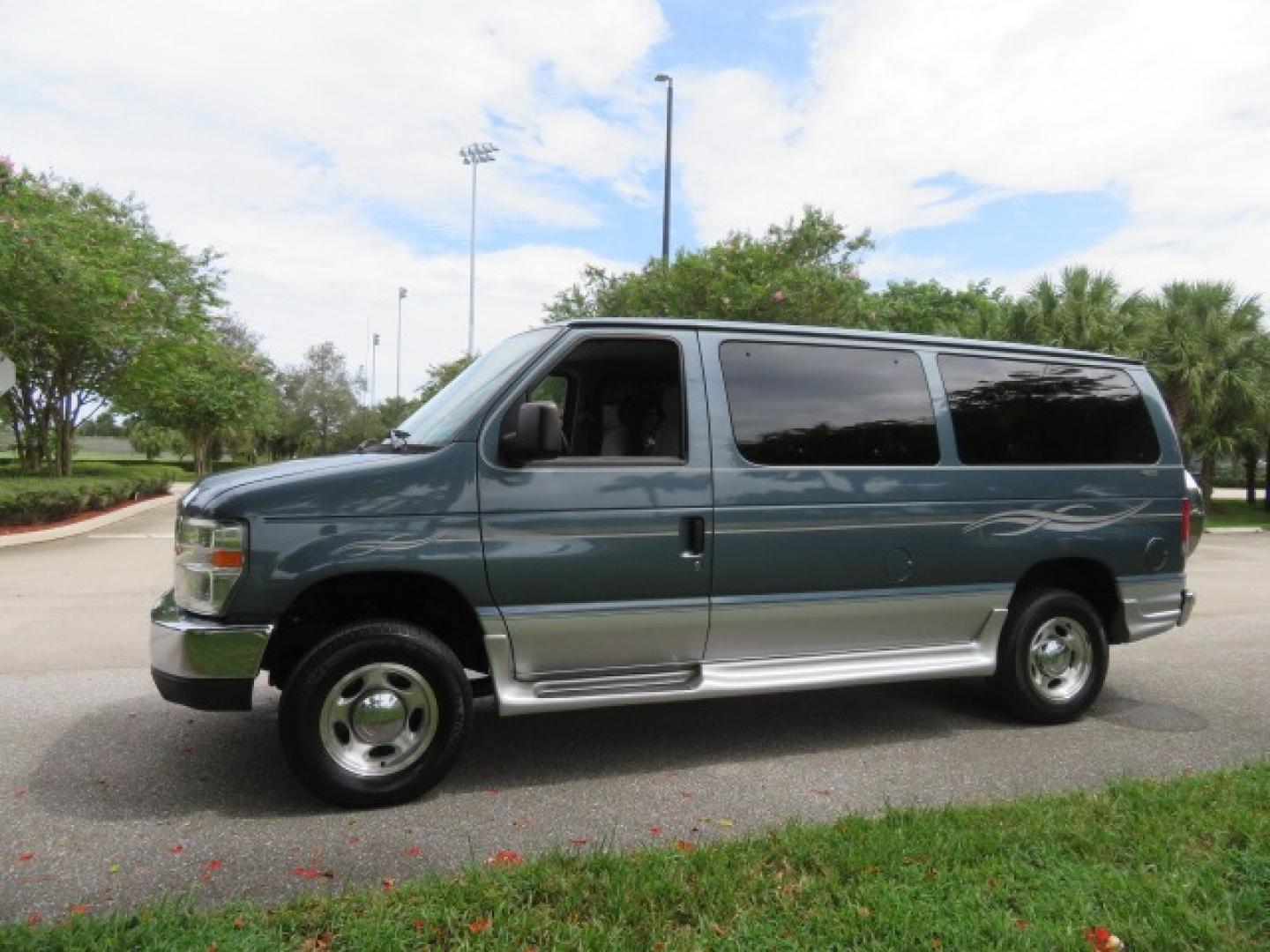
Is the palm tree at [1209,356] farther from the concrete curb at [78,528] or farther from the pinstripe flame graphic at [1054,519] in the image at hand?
the concrete curb at [78,528]

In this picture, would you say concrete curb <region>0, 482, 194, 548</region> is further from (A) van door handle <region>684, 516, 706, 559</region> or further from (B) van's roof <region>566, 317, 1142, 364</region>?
(A) van door handle <region>684, 516, 706, 559</region>

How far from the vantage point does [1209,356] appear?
983 inches

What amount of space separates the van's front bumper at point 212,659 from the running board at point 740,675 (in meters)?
0.97

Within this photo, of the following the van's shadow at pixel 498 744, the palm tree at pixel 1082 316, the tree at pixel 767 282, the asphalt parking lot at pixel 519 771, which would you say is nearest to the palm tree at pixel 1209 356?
the palm tree at pixel 1082 316

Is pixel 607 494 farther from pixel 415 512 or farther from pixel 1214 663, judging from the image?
pixel 1214 663

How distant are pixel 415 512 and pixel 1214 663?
6.16 meters

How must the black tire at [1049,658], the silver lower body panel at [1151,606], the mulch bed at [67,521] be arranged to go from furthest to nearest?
the mulch bed at [67,521]
the silver lower body panel at [1151,606]
the black tire at [1049,658]

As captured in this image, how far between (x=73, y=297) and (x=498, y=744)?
1606cm

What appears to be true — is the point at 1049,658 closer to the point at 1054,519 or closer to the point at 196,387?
the point at 1054,519

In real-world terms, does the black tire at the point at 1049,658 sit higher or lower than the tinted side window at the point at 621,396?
lower

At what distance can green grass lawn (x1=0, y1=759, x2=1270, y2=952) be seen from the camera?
2.78 meters

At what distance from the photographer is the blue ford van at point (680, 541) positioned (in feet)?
12.9

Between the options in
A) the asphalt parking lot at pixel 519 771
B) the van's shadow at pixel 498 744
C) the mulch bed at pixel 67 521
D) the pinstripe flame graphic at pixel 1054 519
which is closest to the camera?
the asphalt parking lot at pixel 519 771

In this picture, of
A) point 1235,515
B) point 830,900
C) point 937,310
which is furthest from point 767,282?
point 937,310
